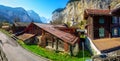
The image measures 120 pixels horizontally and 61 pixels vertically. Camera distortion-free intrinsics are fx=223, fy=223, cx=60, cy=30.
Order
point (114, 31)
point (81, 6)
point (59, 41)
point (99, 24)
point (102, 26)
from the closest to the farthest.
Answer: point (59, 41), point (99, 24), point (102, 26), point (114, 31), point (81, 6)

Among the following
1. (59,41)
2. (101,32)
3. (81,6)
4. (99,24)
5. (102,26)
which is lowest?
(59,41)

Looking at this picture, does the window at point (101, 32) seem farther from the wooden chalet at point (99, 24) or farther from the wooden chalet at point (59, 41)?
the wooden chalet at point (59, 41)

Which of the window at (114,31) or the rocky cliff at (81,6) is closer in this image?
the window at (114,31)

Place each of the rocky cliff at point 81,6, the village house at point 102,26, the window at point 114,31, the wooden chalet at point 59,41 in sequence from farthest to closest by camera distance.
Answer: the rocky cliff at point 81,6 → the window at point 114,31 → the village house at point 102,26 → the wooden chalet at point 59,41

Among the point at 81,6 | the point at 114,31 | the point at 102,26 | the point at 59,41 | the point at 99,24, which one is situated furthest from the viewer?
the point at 81,6

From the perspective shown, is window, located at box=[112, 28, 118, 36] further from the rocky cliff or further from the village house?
the rocky cliff

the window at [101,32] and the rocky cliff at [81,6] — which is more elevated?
the rocky cliff at [81,6]

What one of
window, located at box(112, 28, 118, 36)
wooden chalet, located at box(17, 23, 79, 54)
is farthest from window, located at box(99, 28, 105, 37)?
wooden chalet, located at box(17, 23, 79, 54)

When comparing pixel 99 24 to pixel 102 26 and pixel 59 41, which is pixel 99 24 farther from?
pixel 59 41

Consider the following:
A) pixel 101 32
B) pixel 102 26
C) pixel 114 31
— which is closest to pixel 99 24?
pixel 102 26

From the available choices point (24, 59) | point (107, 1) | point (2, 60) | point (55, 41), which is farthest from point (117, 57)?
point (107, 1)

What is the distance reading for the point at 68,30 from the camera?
55406 mm

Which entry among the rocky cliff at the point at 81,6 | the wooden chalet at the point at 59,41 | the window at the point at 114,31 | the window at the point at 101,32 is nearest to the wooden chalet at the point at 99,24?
the window at the point at 101,32

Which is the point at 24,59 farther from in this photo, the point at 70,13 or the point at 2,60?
the point at 70,13
